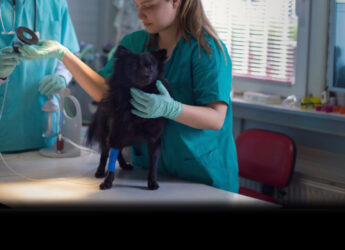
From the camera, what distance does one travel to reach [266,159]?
2211mm

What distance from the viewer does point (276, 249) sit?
429 mm

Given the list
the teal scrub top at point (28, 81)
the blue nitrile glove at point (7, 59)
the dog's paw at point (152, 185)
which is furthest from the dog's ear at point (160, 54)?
the teal scrub top at point (28, 81)

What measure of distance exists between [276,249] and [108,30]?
3.12 meters

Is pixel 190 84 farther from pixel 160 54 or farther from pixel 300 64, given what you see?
pixel 300 64

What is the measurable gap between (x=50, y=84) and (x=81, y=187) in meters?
0.55

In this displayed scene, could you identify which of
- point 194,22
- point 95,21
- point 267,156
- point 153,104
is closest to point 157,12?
point 194,22

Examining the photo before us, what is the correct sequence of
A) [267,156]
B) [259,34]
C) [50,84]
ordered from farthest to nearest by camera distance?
[259,34] < [267,156] < [50,84]

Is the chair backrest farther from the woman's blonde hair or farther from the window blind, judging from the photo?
the woman's blonde hair

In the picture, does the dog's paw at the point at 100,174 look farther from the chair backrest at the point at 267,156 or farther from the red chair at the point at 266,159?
the chair backrest at the point at 267,156

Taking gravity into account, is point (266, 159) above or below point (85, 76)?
below

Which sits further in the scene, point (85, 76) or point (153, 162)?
point (85, 76)

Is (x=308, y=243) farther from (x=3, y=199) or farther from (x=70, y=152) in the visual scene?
(x=70, y=152)

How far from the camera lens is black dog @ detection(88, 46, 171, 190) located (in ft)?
4.30

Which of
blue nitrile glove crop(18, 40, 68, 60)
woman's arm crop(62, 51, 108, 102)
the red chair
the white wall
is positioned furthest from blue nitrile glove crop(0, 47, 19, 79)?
the white wall
